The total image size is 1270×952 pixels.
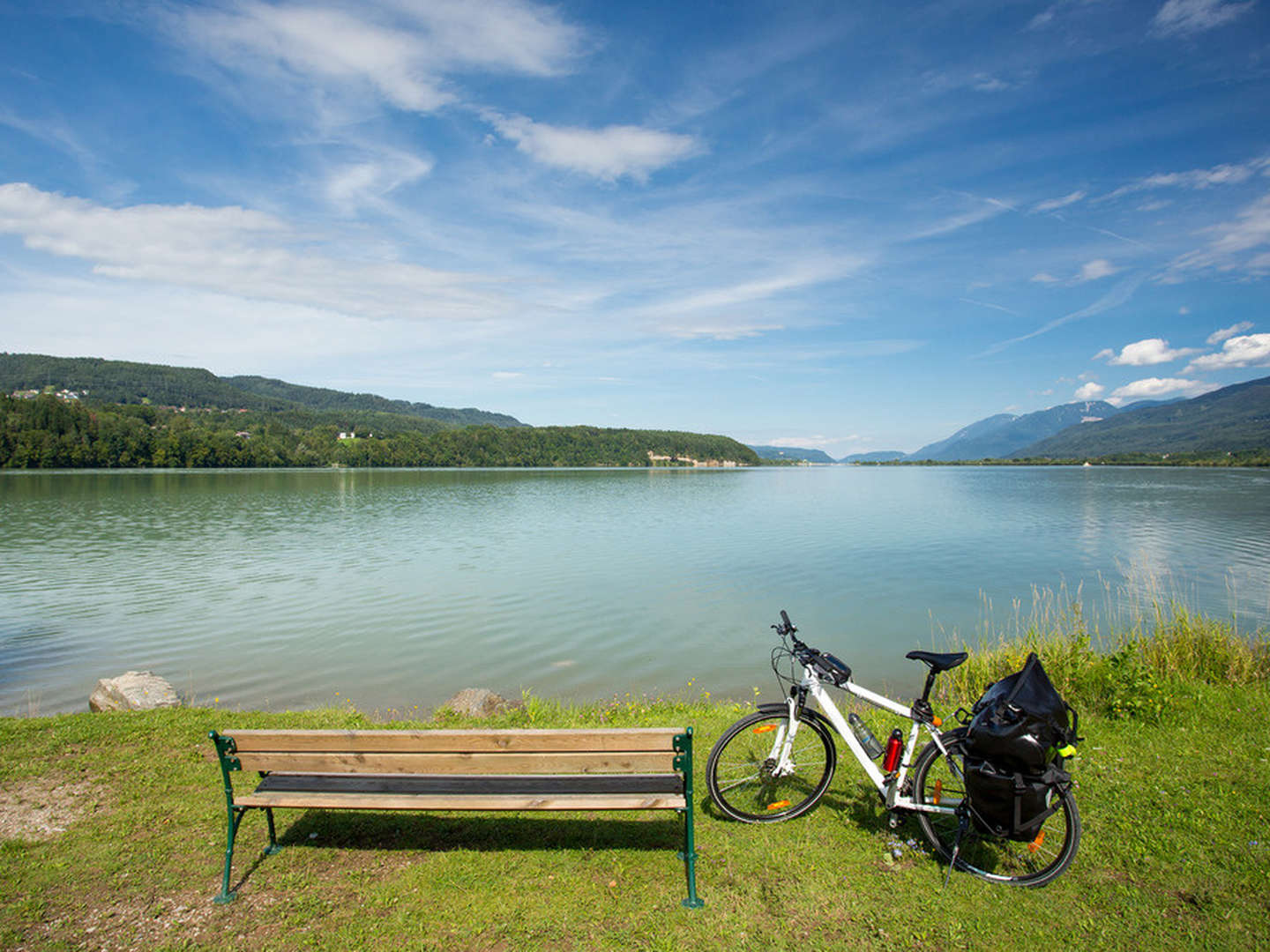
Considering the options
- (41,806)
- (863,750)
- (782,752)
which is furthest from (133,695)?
(863,750)

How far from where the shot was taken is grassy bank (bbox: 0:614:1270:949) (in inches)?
156

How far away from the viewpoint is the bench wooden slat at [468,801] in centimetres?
415

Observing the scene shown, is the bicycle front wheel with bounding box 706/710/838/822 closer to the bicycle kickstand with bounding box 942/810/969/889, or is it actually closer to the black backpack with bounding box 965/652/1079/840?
the bicycle kickstand with bounding box 942/810/969/889

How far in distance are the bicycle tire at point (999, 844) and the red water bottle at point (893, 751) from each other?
143mm

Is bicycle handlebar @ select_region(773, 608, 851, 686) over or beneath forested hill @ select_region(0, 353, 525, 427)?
beneath

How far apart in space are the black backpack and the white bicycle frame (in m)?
0.51

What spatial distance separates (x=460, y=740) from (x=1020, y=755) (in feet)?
11.4

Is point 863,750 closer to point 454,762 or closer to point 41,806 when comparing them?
point 454,762

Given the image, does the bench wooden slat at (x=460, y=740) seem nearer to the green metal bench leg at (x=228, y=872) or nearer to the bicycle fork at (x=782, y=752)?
the green metal bench leg at (x=228, y=872)

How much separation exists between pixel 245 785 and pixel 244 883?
73.5 inches

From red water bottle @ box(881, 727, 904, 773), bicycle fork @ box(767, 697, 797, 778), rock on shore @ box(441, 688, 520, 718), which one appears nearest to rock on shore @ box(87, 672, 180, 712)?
rock on shore @ box(441, 688, 520, 718)

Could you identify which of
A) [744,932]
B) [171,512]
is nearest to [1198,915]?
[744,932]

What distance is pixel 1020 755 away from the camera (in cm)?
397

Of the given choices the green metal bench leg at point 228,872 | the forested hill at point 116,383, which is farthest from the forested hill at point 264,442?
the green metal bench leg at point 228,872
